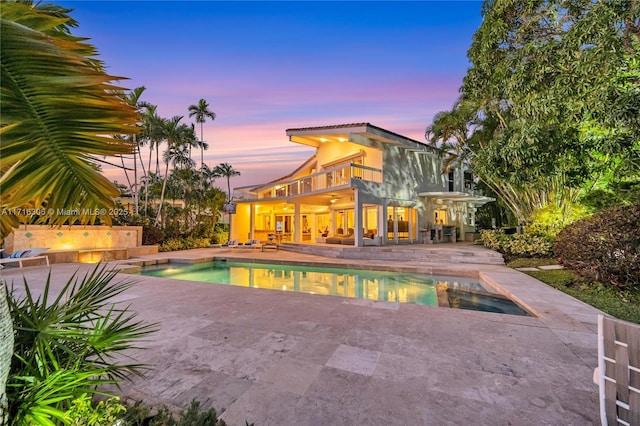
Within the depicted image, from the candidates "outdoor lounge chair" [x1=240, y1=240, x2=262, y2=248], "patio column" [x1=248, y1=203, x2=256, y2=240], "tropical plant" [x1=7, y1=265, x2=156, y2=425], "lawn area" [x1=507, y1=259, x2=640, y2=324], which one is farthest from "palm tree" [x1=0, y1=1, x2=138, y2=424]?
"patio column" [x1=248, y1=203, x2=256, y2=240]

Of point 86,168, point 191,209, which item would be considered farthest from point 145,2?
point 191,209

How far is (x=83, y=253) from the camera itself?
1247 centimetres

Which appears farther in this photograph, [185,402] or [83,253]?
[83,253]

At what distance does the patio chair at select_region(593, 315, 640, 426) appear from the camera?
1734 millimetres

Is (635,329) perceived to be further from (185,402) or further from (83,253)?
(83,253)

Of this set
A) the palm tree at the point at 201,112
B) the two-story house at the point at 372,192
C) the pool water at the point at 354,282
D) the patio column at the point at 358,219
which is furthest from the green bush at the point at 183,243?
the patio column at the point at 358,219

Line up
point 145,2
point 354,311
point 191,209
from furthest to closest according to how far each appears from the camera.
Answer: point 191,209 < point 145,2 < point 354,311

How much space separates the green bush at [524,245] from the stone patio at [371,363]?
20.6ft

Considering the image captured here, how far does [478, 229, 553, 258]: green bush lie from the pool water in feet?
12.3

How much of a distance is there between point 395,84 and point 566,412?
1668 centimetres

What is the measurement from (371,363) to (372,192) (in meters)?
12.4

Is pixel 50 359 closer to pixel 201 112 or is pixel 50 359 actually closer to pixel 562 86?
pixel 562 86

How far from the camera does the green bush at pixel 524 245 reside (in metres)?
10.8

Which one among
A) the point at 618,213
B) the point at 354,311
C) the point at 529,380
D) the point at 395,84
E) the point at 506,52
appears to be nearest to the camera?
the point at 529,380
